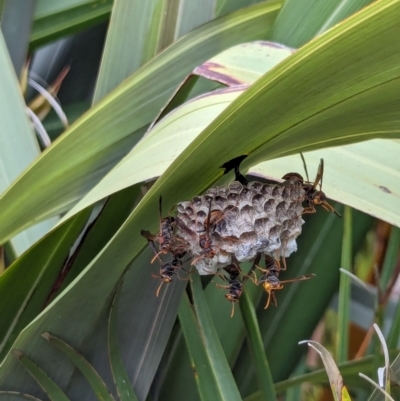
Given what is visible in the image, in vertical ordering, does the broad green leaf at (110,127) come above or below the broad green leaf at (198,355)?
above

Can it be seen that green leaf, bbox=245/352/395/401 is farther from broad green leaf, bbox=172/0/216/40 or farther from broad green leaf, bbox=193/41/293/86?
broad green leaf, bbox=172/0/216/40

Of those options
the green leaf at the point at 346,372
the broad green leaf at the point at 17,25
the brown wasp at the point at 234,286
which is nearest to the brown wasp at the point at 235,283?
the brown wasp at the point at 234,286

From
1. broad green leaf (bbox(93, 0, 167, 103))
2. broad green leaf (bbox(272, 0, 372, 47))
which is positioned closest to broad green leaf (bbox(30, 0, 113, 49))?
broad green leaf (bbox(93, 0, 167, 103))

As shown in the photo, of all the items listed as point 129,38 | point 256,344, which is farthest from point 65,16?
point 256,344

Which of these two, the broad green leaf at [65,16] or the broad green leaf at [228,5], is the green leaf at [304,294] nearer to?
the broad green leaf at [228,5]

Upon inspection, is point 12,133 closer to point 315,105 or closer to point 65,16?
point 65,16

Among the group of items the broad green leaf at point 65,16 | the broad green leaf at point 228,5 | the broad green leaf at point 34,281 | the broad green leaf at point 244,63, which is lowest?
the broad green leaf at point 34,281
